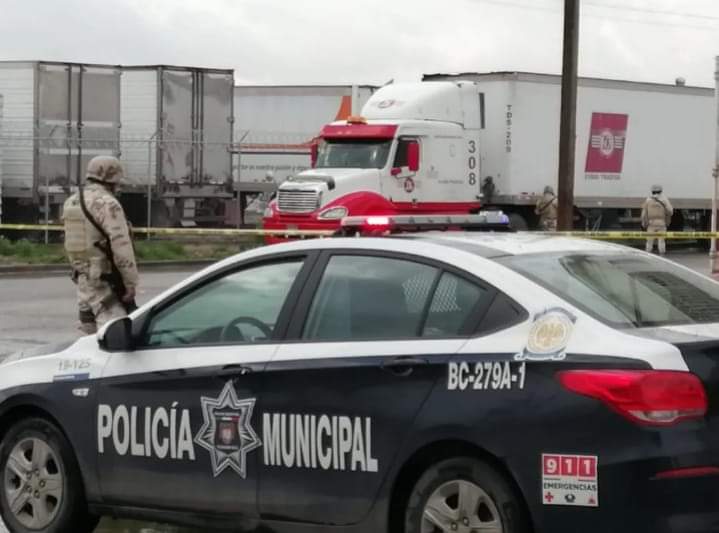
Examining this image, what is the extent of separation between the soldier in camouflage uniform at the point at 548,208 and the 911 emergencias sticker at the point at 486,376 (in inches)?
967

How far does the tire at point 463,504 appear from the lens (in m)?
5.22

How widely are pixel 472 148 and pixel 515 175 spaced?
2317 mm

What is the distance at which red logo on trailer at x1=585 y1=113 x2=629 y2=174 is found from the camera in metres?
32.2

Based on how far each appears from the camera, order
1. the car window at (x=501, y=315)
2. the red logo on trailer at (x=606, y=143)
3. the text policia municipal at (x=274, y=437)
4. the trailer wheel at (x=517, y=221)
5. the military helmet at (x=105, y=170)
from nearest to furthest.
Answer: the car window at (x=501, y=315) → the text policia municipal at (x=274, y=437) → the military helmet at (x=105, y=170) → the trailer wheel at (x=517, y=221) → the red logo on trailer at (x=606, y=143)

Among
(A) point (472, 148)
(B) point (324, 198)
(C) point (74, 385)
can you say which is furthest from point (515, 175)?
(C) point (74, 385)

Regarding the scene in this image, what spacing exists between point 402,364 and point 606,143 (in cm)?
2768

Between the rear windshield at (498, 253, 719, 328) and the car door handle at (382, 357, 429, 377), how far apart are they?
0.53 metres

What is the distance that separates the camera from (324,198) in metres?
24.8

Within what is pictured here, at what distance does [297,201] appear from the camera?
25109mm

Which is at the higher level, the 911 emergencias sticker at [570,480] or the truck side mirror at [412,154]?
the truck side mirror at [412,154]

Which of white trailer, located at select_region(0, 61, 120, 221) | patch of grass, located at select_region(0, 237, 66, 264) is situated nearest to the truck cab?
patch of grass, located at select_region(0, 237, 66, 264)

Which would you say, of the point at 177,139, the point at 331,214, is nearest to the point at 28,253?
the point at 177,139

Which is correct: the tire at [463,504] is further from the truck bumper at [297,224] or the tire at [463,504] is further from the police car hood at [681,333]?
the truck bumper at [297,224]

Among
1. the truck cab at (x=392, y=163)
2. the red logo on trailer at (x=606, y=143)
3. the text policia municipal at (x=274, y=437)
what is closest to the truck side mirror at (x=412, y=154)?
the truck cab at (x=392, y=163)
